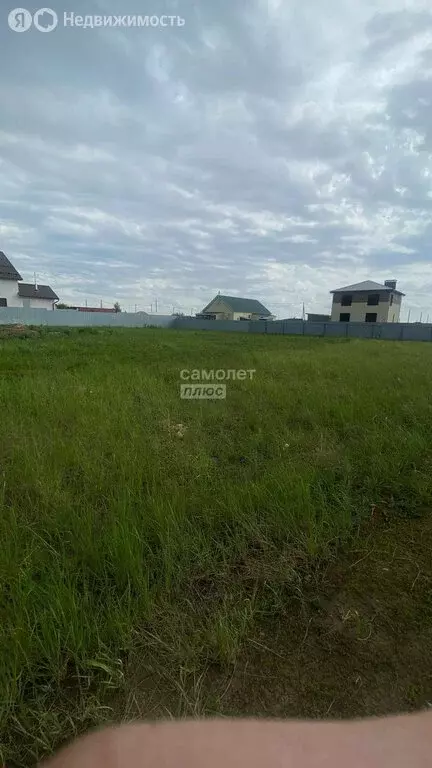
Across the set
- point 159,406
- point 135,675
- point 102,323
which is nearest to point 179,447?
point 159,406

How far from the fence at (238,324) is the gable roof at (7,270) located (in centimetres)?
470

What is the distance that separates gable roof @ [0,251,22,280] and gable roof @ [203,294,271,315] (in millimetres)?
27464

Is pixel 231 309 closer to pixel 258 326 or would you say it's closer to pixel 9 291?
pixel 258 326

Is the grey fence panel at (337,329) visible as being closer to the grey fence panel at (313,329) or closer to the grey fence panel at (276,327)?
the grey fence panel at (313,329)

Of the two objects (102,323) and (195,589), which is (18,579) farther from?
(102,323)

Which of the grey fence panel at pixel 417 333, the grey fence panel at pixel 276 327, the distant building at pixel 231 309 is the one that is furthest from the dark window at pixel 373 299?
the distant building at pixel 231 309

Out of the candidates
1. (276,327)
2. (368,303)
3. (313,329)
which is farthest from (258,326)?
(368,303)

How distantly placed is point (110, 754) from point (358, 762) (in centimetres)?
76

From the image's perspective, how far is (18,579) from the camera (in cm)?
166

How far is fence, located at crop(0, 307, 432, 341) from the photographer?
26594 millimetres

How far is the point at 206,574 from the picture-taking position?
71.3 inches

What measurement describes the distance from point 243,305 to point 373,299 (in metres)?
19.8

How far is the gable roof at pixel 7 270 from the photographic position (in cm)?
2900

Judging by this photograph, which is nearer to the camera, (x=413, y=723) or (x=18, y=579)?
(x=413, y=723)
